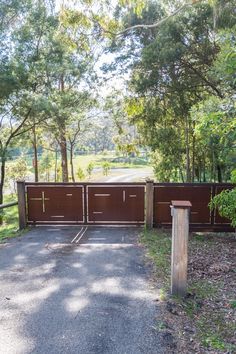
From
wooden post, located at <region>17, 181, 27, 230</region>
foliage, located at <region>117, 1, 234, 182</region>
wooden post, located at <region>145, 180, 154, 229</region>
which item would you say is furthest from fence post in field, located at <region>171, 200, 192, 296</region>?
wooden post, located at <region>17, 181, 27, 230</region>

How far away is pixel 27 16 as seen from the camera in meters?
7.89

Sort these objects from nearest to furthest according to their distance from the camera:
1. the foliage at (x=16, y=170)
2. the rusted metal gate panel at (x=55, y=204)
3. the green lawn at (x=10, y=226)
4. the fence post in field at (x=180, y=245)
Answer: the fence post in field at (x=180, y=245) → the green lawn at (x=10, y=226) → the rusted metal gate panel at (x=55, y=204) → the foliage at (x=16, y=170)

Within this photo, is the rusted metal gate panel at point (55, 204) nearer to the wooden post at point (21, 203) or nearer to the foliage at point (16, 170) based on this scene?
the wooden post at point (21, 203)

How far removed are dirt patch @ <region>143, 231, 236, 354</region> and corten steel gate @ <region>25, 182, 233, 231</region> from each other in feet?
4.93

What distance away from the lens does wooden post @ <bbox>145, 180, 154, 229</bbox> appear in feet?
19.5

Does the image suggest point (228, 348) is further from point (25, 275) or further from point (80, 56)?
Result: point (80, 56)

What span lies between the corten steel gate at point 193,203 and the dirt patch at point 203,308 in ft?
4.85

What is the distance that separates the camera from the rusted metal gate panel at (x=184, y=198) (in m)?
5.97

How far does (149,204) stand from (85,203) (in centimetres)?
139

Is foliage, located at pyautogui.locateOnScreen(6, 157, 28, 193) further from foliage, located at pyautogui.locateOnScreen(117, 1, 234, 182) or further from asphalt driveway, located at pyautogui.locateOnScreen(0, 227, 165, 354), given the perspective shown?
asphalt driveway, located at pyautogui.locateOnScreen(0, 227, 165, 354)

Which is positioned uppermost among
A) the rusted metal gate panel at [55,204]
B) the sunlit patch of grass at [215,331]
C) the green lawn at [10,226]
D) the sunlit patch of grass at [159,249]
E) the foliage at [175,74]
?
the foliage at [175,74]

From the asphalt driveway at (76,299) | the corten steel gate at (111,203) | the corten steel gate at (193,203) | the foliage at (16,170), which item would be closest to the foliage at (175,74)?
the corten steel gate at (193,203)

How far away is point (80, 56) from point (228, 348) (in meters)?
8.76

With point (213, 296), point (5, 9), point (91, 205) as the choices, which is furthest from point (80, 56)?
point (213, 296)
